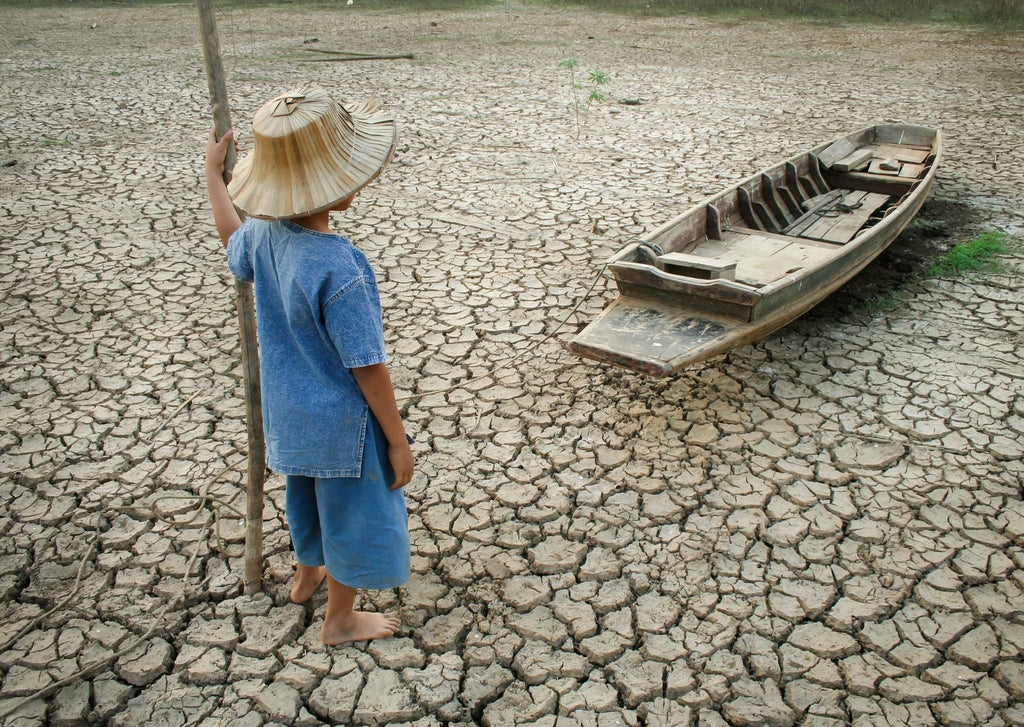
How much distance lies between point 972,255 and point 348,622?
17.4 ft

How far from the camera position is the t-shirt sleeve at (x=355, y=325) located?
6.75 feet

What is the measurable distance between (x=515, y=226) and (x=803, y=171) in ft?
8.42

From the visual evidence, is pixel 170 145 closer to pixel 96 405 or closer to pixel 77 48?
pixel 96 405

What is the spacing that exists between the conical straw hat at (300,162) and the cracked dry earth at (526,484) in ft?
5.19

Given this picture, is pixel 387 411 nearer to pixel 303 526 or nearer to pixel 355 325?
pixel 355 325

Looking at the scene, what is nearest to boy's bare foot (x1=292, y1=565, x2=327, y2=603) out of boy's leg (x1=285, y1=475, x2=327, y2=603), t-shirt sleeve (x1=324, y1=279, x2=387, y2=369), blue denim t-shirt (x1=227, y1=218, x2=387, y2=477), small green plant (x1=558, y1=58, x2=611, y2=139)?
boy's leg (x1=285, y1=475, x2=327, y2=603)

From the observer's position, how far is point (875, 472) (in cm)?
356

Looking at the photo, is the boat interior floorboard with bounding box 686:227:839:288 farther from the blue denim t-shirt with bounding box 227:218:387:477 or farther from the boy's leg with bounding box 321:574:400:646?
the blue denim t-shirt with bounding box 227:218:387:477

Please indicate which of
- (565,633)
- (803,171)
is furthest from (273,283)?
(803,171)

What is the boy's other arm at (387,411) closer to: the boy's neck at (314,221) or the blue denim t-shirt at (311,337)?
the blue denim t-shirt at (311,337)

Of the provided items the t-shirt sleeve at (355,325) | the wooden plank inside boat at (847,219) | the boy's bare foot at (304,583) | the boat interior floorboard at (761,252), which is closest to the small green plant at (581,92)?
the wooden plank inside boat at (847,219)

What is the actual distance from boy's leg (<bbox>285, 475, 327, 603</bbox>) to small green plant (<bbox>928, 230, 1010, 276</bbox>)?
4.87 metres

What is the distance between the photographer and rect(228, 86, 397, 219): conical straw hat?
2.05 metres


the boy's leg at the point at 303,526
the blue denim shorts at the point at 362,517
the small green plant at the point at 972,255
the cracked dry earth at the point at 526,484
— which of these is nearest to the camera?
the blue denim shorts at the point at 362,517
